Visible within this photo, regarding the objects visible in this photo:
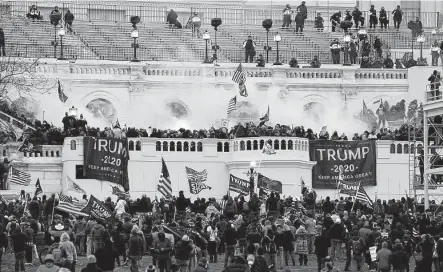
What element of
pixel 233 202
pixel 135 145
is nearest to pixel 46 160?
pixel 135 145

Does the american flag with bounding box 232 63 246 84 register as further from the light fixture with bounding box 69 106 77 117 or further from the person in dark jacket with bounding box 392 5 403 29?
the person in dark jacket with bounding box 392 5 403 29

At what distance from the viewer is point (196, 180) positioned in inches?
2963

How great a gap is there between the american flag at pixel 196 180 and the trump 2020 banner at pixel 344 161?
460cm

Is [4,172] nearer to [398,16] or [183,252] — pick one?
[183,252]

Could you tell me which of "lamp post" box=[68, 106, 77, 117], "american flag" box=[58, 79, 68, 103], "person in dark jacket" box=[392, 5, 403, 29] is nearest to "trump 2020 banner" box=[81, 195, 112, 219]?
"lamp post" box=[68, 106, 77, 117]

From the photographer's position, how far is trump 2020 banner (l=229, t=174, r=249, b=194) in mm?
70375

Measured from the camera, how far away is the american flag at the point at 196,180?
74.8 m

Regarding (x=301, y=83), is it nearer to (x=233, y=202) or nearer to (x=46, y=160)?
(x=46, y=160)

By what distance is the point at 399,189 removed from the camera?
77.0m

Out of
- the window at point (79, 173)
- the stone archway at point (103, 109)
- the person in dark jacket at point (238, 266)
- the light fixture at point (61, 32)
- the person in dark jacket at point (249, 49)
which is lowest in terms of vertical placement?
the person in dark jacket at point (238, 266)

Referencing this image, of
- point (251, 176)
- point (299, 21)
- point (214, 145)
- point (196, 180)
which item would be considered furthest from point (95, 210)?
point (299, 21)

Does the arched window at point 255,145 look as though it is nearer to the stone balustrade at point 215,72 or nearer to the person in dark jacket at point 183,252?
the stone balustrade at point 215,72

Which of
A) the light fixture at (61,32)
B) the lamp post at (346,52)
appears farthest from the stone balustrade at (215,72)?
the light fixture at (61,32)

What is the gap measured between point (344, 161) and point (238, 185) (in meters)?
7.95
